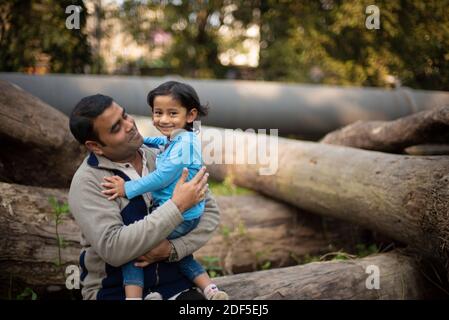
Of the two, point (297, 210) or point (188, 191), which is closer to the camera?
point (188, 191)

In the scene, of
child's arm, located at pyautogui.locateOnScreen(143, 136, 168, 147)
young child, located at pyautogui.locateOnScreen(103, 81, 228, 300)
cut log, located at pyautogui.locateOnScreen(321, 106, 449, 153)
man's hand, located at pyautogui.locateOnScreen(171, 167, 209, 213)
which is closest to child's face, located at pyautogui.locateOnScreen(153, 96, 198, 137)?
young child, located at pyautogui.locateOnScreen(103, 81, 228, 300)

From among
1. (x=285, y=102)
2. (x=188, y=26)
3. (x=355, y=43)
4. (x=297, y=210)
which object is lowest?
(x=297, y=210)

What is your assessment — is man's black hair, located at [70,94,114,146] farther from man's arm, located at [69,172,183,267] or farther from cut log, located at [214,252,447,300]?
cut log, located at [214,252,447,300]

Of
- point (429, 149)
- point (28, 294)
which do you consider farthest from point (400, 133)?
point (28, 294)

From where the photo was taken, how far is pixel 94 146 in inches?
71.6

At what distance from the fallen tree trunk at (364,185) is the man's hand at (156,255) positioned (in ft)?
4.56

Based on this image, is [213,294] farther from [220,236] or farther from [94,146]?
[220,236]

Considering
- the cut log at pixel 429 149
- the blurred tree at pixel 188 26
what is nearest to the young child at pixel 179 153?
the cut log at pixel 429 149

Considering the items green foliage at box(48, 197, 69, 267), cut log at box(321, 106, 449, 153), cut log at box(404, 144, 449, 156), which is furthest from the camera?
cut log at box(404, 144, 449, 156)

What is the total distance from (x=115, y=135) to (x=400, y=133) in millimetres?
2395

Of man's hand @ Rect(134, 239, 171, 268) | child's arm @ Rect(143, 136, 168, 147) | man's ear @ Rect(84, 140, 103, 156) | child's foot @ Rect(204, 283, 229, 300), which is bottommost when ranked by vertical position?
child's foot @ Rect(204, 283, 229, 300)

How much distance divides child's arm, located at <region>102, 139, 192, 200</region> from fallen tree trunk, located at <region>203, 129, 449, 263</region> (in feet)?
4.28

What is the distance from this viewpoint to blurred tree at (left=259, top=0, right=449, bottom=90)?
468 centimetres
